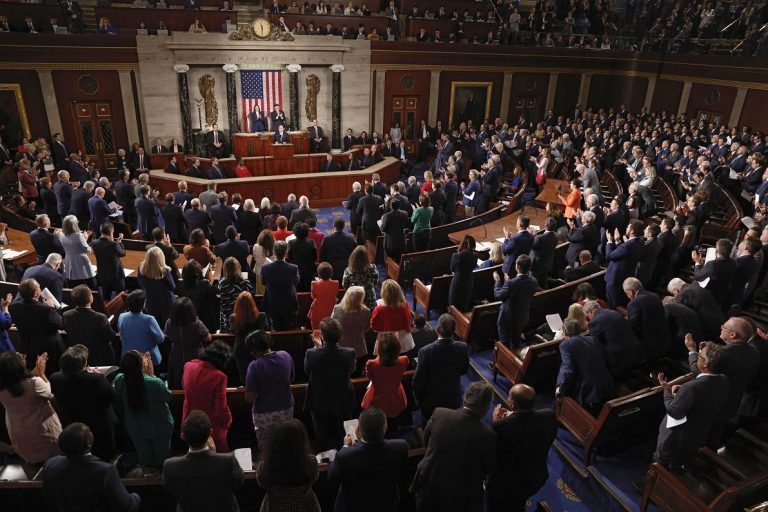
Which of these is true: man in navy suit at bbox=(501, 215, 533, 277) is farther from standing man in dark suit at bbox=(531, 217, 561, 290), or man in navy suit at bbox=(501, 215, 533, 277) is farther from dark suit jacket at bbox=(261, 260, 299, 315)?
dark suit jacket at bbox=(261, 260, 299, 315)

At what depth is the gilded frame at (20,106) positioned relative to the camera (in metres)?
13.0

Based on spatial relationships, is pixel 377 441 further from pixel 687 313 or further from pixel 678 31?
pixel 678 31

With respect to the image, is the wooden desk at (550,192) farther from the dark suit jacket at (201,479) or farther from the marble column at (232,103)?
the dark suit jacket at (201,479)

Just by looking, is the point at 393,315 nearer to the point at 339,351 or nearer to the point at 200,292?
the point at 339,351

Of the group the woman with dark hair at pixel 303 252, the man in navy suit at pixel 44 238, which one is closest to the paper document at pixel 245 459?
the woman with dark hair at pixel 303 252

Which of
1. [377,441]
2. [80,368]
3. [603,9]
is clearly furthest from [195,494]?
[603,9]

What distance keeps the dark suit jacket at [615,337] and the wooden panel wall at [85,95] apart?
14312 mm

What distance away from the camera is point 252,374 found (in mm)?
3799

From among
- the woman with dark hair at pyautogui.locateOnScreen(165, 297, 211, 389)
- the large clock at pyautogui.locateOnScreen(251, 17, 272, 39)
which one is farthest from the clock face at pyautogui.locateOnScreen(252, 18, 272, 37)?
the woman with dark hair at pyautogui.locateOnScreen(165, 297, 211, 389)

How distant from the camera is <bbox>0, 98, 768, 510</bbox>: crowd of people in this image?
10.1ft

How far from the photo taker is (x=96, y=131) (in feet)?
47.4

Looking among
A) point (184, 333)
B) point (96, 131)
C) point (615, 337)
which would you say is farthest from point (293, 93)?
point (615, 337)

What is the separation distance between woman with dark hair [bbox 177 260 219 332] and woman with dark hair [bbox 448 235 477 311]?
9.31ft

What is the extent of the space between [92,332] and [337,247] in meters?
3.08
